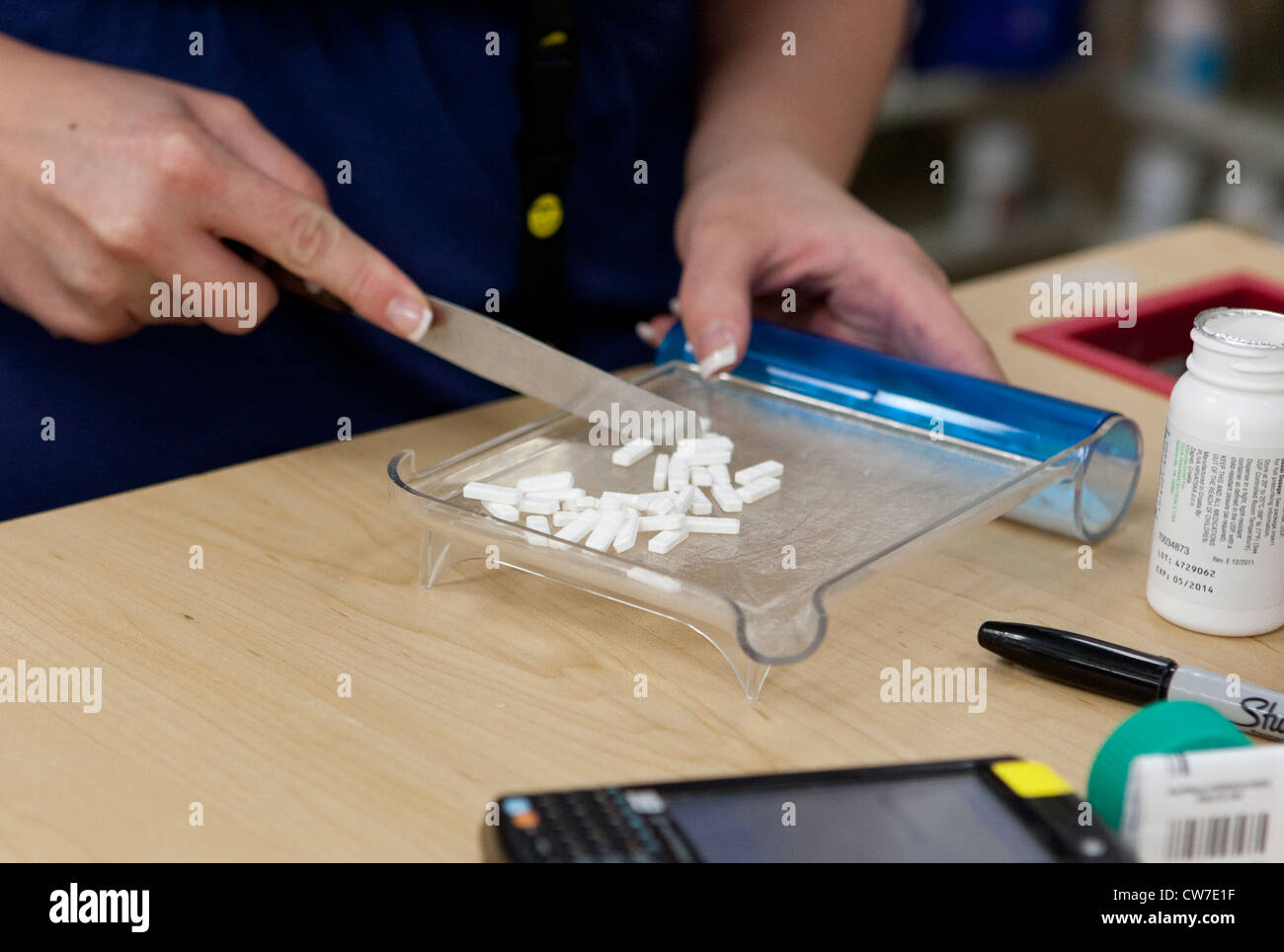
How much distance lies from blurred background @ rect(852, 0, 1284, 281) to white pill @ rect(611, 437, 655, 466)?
5.64 feet

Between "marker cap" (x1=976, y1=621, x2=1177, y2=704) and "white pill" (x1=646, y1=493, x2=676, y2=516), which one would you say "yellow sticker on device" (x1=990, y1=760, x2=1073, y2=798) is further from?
"white pill" (x1=646, y1=493, x2=676, y2=516)

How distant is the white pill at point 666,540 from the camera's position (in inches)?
26.8

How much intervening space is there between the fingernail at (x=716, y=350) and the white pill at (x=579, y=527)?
18 cm

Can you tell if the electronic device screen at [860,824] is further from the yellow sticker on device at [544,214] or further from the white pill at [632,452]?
the yellow sticker on device at [544,214]

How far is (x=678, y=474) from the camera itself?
0.75 metres

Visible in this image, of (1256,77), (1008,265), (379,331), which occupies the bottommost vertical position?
(1008,265)

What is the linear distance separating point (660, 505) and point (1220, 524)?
0.26 metres

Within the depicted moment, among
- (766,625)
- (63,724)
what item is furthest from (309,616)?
(766,625)

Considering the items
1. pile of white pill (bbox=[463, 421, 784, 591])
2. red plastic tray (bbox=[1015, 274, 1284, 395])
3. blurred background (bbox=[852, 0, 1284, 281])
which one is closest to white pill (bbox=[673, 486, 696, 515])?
pile of white pill (bbox=[463, 421, 784, 591])

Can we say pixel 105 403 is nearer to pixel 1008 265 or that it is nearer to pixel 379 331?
pixel 379 331

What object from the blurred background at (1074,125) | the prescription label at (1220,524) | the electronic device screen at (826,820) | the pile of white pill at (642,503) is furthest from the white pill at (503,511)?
the blurred background at (1074,125)

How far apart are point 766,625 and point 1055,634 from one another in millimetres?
138

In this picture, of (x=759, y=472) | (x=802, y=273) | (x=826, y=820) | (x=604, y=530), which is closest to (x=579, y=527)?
(x=604, y=530)
